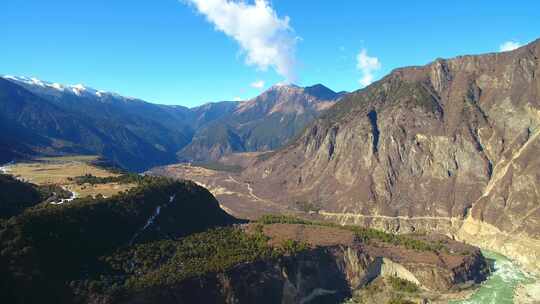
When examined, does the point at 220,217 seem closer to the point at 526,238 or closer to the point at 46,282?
the point at 46,282

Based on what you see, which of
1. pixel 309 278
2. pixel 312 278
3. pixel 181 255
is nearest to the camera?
pixel 181 255

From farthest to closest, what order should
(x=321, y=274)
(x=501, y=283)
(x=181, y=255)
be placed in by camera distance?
(x=501, y=283) < (x=321, y=274) < (x=181, y=255)

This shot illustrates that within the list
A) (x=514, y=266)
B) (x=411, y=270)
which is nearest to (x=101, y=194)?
(x=411, y=270)

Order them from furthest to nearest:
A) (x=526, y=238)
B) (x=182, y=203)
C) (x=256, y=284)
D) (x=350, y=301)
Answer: (x=526, y=238) < (x=182, y=203) < (x=350, y=301) < (x=256, y=284)

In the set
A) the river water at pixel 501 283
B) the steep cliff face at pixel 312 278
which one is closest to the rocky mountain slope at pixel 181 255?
the steep cliff face at pixel 312 278

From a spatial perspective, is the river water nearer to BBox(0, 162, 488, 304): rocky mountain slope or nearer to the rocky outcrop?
BBox(0, 162, 488, 304): rocky mountain slope

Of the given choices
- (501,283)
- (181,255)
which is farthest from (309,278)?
(501,283)

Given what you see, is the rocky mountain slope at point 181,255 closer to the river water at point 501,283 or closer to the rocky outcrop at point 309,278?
the rocky outcrop at point 309,278

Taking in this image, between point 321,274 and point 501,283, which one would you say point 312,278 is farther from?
point 501,283
